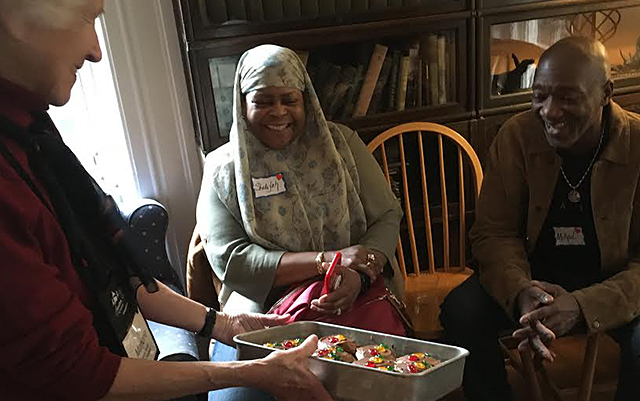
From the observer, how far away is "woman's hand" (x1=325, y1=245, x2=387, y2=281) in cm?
169

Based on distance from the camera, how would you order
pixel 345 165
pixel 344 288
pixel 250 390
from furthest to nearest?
pixel 345 165 → pixel 344 288 → pixel 250 390

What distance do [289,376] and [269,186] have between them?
72cm

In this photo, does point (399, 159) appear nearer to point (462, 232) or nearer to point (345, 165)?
point (462, 232)

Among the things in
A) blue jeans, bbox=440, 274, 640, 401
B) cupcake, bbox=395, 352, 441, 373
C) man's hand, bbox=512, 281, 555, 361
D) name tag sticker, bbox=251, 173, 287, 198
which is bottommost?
blue jeans, bbox=440, 274, 640, 401

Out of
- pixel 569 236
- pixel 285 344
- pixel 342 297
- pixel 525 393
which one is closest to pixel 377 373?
pixel 285 344

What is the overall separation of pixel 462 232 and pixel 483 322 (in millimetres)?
464

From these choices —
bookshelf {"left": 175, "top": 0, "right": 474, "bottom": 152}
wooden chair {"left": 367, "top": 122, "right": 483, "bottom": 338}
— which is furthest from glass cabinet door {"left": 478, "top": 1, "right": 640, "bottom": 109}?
wooden chair {"left": 367, "top": 122, "right": 483, "bottom": 338}

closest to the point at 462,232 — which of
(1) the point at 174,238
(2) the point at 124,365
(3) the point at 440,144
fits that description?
(3) the point at 440,144

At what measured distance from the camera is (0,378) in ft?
3.21

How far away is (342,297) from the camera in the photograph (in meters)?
1.61

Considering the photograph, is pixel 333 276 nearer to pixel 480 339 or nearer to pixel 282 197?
pixel 282 197

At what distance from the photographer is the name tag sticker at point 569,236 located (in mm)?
1800

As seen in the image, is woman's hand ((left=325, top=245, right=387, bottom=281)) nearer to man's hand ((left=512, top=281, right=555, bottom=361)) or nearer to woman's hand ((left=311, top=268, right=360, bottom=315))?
woman's hand ((left=311, top=268, right=360, bottom=315))

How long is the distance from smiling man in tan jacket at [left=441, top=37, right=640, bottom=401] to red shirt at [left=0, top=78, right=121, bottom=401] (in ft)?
3.77
